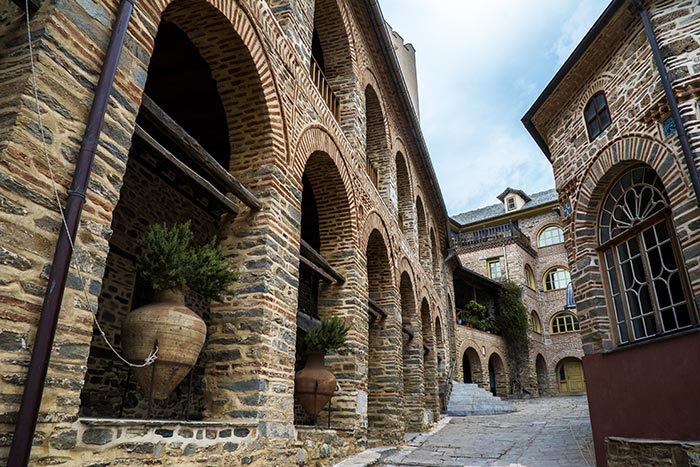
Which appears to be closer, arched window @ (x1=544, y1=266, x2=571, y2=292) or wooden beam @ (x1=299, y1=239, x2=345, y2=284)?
wooden beam @ (x1=299, y1=239, x2=345, y2=284)

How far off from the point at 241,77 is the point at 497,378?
20.0 metres

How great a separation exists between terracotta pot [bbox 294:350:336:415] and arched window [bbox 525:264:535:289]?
20499mm

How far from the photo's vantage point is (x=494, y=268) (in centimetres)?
2445

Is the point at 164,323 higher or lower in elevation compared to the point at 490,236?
lower

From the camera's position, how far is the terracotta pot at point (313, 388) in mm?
5668

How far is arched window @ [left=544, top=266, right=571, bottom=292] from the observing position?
2452 cm

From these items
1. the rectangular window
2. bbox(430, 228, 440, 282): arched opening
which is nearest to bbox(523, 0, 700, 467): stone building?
bbox(430, 228, 440, 282): arched opening

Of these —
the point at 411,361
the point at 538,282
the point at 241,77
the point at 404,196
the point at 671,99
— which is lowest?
the point at 411,361

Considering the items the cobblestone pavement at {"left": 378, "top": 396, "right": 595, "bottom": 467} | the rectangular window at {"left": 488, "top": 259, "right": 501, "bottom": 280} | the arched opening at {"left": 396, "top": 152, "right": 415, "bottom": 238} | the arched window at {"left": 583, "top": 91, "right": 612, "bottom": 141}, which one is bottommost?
the cobblestone pavement at {"left": 378, "top": 396, "right": 595, "bottom": 467}

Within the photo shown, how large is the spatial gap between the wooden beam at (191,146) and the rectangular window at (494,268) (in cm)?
2122

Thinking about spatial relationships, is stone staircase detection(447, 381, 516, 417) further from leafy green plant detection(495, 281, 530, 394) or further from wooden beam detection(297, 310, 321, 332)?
wooden beam detection(297, 310, 321, 332)

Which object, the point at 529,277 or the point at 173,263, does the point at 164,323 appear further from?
the point at 529,277

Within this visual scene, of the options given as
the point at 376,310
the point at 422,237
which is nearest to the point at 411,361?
the point at 376,310

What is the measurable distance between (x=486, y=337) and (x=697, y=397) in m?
16.1
